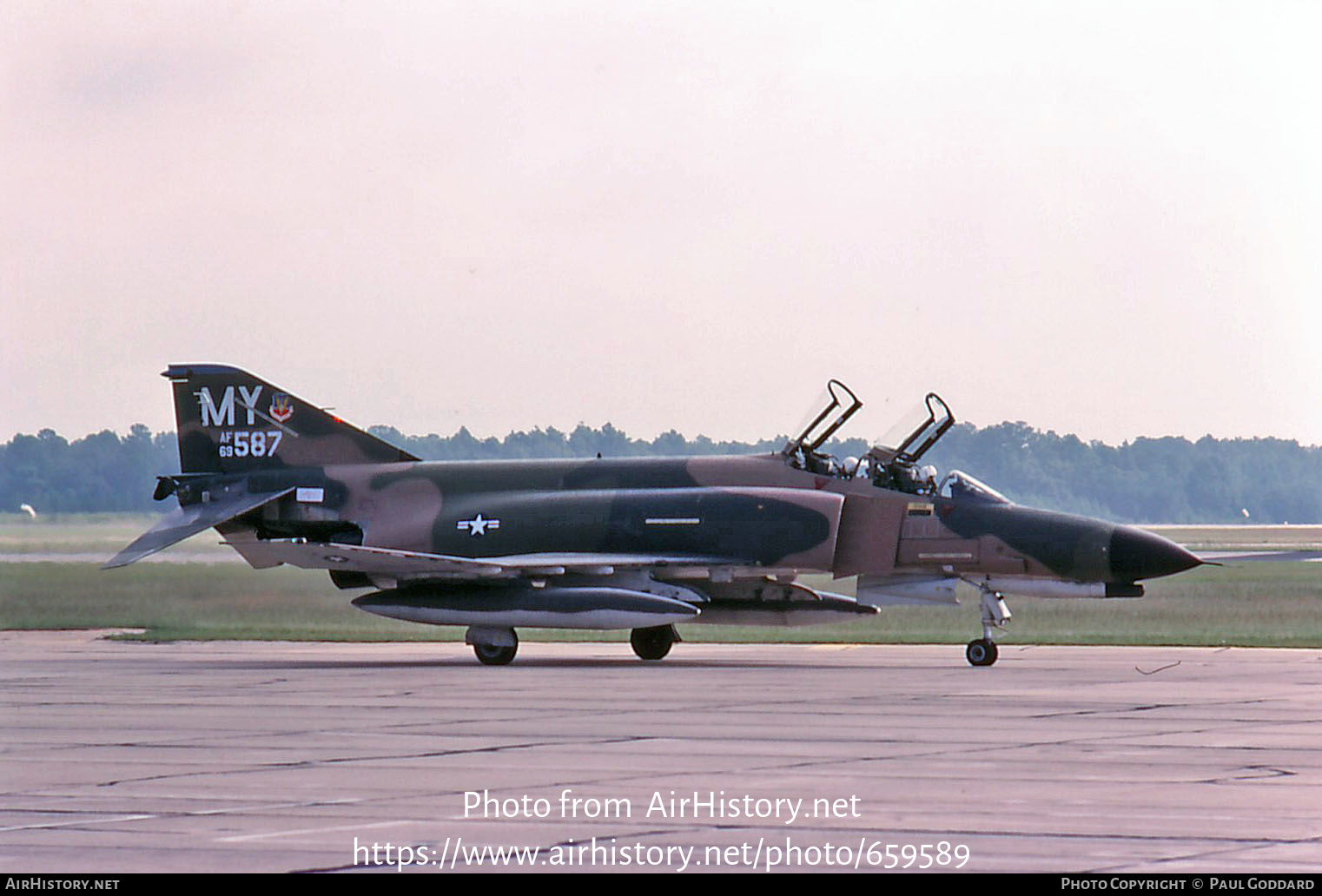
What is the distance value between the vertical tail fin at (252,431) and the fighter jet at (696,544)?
31.4 inches

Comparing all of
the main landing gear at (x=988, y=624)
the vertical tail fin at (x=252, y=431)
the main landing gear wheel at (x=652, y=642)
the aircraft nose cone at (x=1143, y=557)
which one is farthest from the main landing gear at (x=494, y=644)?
the aircraft nose cone at (x=1143, y=557)

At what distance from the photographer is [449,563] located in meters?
21.0

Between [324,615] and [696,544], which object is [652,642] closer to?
[696,544]

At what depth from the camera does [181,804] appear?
9594 millimetres

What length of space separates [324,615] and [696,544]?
13.0 m

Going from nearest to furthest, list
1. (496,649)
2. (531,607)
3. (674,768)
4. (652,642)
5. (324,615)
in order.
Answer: (674,768)
(531,607)
(496,649)
(652,642)
(324,615)

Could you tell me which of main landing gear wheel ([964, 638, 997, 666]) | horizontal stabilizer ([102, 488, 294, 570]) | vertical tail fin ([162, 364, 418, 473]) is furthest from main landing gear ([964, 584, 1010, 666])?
horizontal stabilizer ([102, 488, 294, 570])

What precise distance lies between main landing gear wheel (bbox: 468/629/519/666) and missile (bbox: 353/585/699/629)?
0.38 meters

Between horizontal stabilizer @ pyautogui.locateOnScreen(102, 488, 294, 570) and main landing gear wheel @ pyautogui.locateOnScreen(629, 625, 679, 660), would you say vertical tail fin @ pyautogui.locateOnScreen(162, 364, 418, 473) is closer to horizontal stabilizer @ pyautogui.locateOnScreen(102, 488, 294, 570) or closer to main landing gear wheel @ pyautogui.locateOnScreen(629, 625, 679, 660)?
horizontal stabilizer @ pyautogui.locateOnScreen(102, 488, 294, 570)

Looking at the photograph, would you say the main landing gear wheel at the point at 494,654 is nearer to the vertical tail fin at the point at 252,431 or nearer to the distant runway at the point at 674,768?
the distant runway at the point at 674,768

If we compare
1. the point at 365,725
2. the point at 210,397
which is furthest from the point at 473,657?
the point at 365,725

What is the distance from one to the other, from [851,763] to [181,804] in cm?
378

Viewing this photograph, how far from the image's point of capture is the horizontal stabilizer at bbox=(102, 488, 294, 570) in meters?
23.4

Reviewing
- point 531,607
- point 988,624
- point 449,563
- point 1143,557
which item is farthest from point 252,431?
point 1143,557
